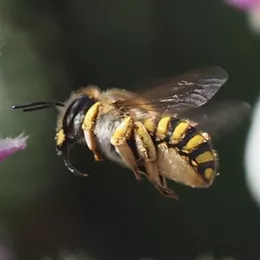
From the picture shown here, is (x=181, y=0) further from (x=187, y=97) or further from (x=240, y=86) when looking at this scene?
(x=187, y=97)

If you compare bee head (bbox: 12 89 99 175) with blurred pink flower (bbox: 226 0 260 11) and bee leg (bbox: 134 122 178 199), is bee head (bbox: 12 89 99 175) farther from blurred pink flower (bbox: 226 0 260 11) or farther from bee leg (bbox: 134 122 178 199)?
blurred pink flower (bbox: 226 0 260 11)

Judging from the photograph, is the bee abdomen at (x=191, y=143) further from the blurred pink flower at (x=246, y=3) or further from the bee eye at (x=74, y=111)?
the blurred pink flower at (x=246, y=3)

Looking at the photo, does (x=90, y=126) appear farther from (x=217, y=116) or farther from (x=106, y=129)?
(x=217, y=116)

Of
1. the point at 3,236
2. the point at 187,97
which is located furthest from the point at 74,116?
the point at 3,236

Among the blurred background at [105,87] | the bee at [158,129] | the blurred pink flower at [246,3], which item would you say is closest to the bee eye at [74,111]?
the bee at [158,129]

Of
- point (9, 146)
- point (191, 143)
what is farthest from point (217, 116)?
point (9, 146)

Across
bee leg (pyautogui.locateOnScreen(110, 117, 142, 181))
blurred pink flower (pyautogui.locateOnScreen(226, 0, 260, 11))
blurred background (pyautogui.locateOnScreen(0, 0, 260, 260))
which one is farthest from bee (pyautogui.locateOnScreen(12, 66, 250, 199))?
blurred background (pyautogui.locateOnScreen(0, 0, 260, 260))

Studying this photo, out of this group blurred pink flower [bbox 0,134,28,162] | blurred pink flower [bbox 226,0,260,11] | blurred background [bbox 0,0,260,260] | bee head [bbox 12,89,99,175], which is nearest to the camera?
blurred pink flower [bbox 0,134,28,162]
